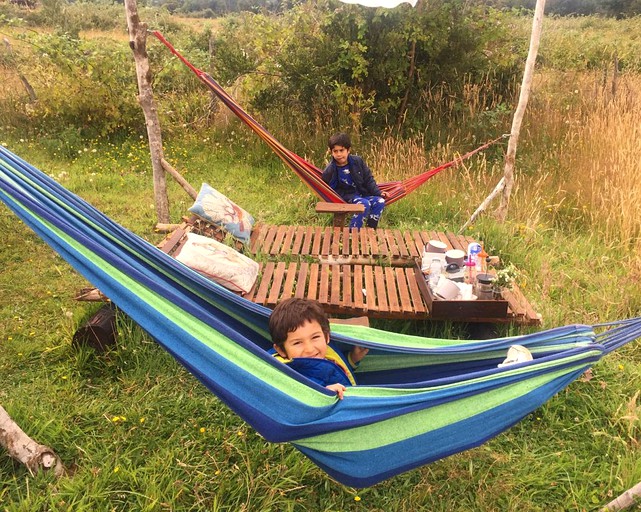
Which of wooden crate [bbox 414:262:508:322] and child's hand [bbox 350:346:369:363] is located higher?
child's hand [bbox 350:346:369:363]

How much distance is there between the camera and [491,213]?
11.4ft

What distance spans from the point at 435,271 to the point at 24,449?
5.62ft

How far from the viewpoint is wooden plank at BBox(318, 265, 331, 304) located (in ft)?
7.08

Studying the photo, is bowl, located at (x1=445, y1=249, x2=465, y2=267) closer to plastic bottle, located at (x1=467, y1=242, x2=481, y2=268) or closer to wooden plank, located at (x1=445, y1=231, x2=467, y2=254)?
plastic bottle, located at (x1=467, y1=242, x2=481, y2=268)

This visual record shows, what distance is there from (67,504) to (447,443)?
1121 millimetres

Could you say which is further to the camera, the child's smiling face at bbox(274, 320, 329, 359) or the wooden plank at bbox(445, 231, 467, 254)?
the wooden plank at bbox(445, 231, 467, 254)

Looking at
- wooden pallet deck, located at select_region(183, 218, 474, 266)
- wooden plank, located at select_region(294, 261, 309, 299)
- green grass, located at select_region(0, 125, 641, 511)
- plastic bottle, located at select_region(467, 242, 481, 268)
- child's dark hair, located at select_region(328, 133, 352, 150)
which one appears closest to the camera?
green grass, located at select_region(0, 125, 641, 511)

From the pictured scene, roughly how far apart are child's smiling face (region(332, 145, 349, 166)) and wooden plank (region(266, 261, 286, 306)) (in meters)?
1.31

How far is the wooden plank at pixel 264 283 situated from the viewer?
2.16 meters

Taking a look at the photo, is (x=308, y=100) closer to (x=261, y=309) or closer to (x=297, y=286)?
(x=297, y=286)

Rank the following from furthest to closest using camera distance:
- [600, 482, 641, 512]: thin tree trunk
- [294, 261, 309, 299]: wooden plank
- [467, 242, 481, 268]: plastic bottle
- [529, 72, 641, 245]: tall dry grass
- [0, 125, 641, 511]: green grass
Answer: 1. [529, 72, 641, 245]: tall dry grass
2. [467, 242, 481, 268]: plastic bottle
3. [294, 261, 309, 299]: wooden plank
4. [0, 125, 641, 511]: green grass
5. [600, 482, 641, 512]: thin tree trunk

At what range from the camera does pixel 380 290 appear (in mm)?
2285

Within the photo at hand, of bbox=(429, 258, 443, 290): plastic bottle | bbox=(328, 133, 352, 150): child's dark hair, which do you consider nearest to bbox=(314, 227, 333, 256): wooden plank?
bbox=(429, 258, 443, 290): plastic bottle

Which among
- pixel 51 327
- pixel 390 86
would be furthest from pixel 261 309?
pixel 390 86
